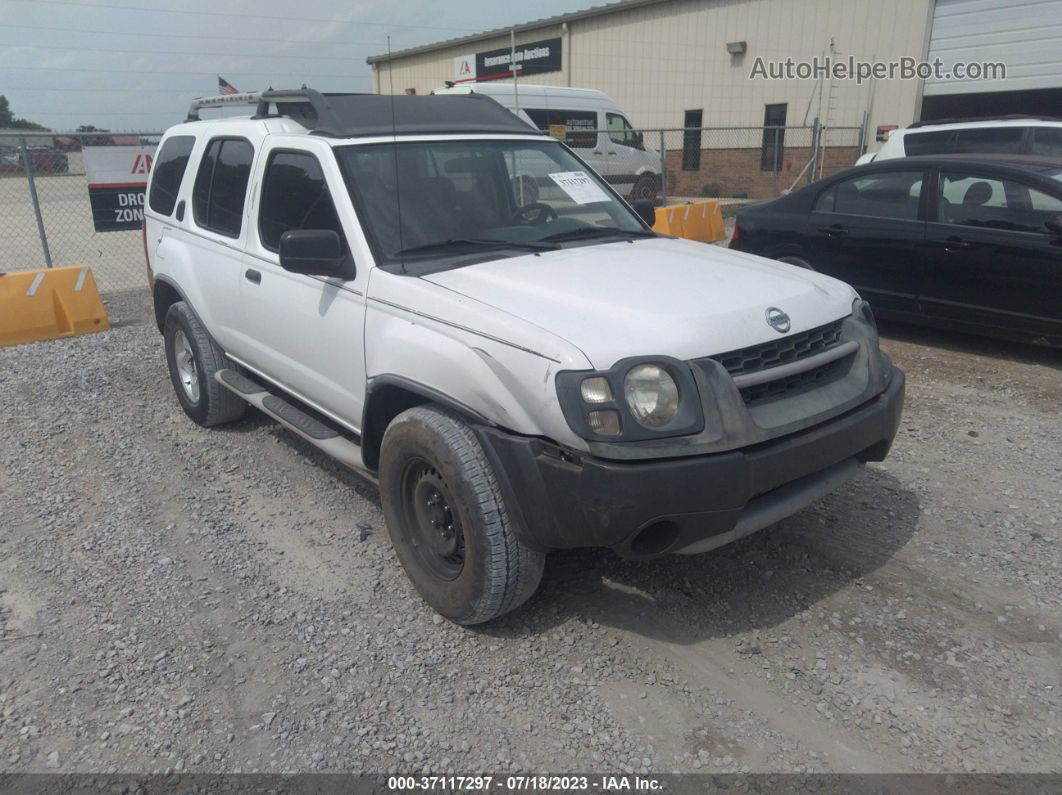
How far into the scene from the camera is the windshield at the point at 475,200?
375 centimetres

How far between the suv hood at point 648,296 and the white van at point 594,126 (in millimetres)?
13850

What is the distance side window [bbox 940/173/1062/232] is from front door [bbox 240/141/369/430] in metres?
5.28

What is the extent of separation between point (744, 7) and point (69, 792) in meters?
25.3

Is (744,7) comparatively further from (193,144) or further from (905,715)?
(905,715)

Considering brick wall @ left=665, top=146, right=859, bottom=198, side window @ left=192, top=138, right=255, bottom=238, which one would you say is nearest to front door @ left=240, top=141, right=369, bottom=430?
side window @ left=192, top=138, right=255, bottom=238

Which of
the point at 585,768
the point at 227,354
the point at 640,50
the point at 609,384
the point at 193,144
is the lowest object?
the point at 585,768

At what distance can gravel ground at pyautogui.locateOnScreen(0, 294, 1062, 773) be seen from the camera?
2740 mm

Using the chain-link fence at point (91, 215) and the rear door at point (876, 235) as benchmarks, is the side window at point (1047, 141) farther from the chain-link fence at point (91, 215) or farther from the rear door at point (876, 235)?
the chain-link fence at point (91, 215)

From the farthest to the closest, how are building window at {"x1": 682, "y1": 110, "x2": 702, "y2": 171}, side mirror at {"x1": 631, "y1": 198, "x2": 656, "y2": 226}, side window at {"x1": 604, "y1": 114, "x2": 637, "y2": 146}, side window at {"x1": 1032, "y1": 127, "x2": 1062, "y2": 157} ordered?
1. building window at {"x1": 682, "y1": 110, "x2": 702, "y2": 171}
2. side window at {"x1": 604, "y1": 114, "x2": 637, "y2": 146}
3. side window at {"x1": 1032, "y1": 127, "x2": 1062, "y2": 157}
4. side mirror at {"x1": 631, "y1": 198, "x2": 656, "y2": 226}

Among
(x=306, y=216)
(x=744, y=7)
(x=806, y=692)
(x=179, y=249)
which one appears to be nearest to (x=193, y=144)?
(x=179, y=249)

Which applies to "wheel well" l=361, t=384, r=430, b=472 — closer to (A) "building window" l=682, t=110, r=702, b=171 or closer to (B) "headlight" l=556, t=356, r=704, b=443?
(B) "headlight" l=556, t=356, r=704, b=443

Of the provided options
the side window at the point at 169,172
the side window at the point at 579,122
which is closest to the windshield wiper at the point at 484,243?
the side window at the point at 169,172

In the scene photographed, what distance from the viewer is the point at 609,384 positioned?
8.91 feet

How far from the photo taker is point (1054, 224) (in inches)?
236
